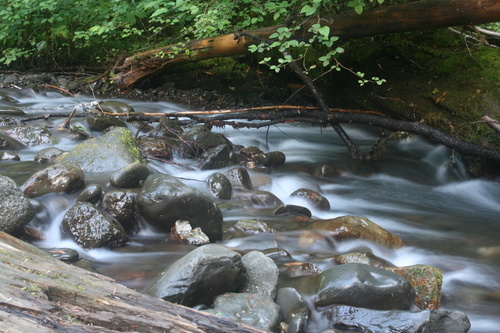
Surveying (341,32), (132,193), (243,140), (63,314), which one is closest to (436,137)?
(341,32)

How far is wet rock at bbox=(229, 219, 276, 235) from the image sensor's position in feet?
14.3

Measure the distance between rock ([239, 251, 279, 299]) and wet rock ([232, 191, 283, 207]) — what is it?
179 centimetres

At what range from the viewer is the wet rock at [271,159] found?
22.3ft

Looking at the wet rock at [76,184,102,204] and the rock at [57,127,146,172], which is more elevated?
the wet rock at [76,184,102,204]

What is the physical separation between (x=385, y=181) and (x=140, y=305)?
5307 millimetres

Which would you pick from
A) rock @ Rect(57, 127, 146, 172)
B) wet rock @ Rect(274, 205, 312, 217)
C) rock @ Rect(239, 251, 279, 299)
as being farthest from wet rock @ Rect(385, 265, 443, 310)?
rock @ Rect(57, 127, 146, 172)

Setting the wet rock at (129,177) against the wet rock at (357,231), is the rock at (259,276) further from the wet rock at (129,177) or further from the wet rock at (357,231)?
the wet rock at (129,177)

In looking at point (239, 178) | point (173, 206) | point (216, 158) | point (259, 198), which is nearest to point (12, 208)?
point (173, 206)

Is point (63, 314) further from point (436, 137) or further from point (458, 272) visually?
point (436, 137)

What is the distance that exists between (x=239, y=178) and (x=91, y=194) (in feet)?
6.47

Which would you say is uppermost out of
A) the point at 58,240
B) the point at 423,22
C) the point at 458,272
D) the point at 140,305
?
the point at 423,22

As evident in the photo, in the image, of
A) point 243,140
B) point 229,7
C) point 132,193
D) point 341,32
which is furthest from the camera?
point 243,140

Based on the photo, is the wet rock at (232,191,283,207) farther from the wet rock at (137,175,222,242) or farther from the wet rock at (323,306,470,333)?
the wet rock at (323,306,470,333)

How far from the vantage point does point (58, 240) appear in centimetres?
388
